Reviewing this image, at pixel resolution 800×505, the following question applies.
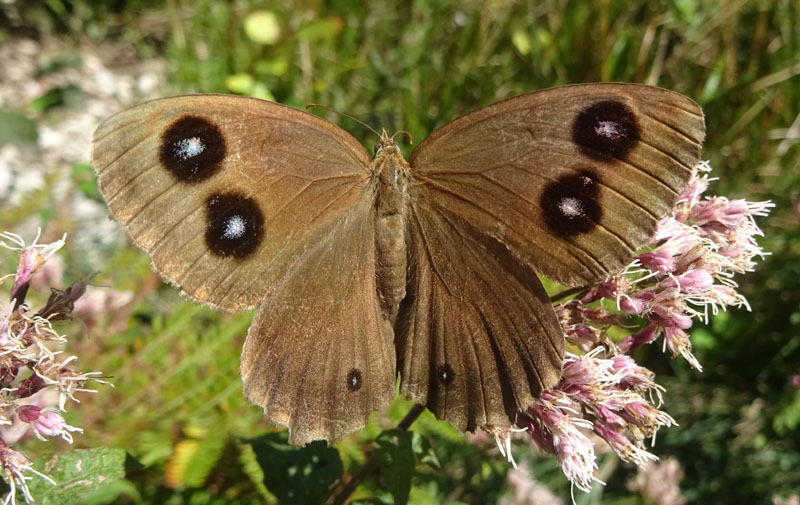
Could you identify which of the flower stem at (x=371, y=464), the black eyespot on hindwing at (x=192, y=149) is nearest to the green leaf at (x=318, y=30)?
the black eyespot on hindwing at (x=192, y=149)

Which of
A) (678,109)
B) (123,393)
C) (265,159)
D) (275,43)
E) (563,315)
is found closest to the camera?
(678,109)

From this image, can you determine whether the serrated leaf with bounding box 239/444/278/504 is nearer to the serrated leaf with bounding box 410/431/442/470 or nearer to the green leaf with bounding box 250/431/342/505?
the green leaf with bounding box 250/431/342/505

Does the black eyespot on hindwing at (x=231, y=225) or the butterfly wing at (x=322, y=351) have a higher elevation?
the black eyespot on hindwing at (x=231, y=225)

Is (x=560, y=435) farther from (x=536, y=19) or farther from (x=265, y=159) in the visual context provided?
(x=536, y=19)

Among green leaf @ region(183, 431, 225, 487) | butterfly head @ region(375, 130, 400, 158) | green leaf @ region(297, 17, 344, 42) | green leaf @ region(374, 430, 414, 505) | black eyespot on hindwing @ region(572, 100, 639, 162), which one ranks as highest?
green leaf @ region(297, 17, 344, 42)

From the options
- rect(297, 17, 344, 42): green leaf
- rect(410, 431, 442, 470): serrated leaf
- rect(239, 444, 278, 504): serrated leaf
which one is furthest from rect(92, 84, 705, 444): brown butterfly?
rect(297, 17, 344, 42): green leaf

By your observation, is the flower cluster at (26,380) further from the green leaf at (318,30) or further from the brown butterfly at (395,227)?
the green leaf at (318,30)

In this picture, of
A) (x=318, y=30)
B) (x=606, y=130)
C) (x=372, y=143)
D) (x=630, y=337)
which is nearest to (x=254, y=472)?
(x=630, y=337)

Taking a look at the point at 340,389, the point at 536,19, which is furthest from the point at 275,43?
the point at 340,389
